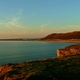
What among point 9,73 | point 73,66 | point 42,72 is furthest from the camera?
point 73,66

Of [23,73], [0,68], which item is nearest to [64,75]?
[23,73]

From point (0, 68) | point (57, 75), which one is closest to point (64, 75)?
point (57, 75)

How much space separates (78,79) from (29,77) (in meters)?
3.64

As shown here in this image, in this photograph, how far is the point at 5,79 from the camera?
17.4 metres

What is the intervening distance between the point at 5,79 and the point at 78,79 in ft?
19.4

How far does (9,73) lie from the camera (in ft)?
60.2

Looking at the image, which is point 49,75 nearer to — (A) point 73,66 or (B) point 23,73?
(B) point 23,73

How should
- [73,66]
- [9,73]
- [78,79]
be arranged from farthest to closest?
[73,66], [9,73], [78,79]

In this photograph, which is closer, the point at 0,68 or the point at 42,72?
the point at 42,72

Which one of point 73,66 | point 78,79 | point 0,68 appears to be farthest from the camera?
point 0,68

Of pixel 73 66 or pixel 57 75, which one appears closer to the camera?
pixel 57 75

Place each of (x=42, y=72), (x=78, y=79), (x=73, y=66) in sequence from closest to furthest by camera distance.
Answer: (x=78, y=79) < (x=42, y=72) < (x=73, y=66)

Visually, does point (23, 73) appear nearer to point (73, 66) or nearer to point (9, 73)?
point (9, 73)

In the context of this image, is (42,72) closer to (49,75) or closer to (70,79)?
(49,75)
